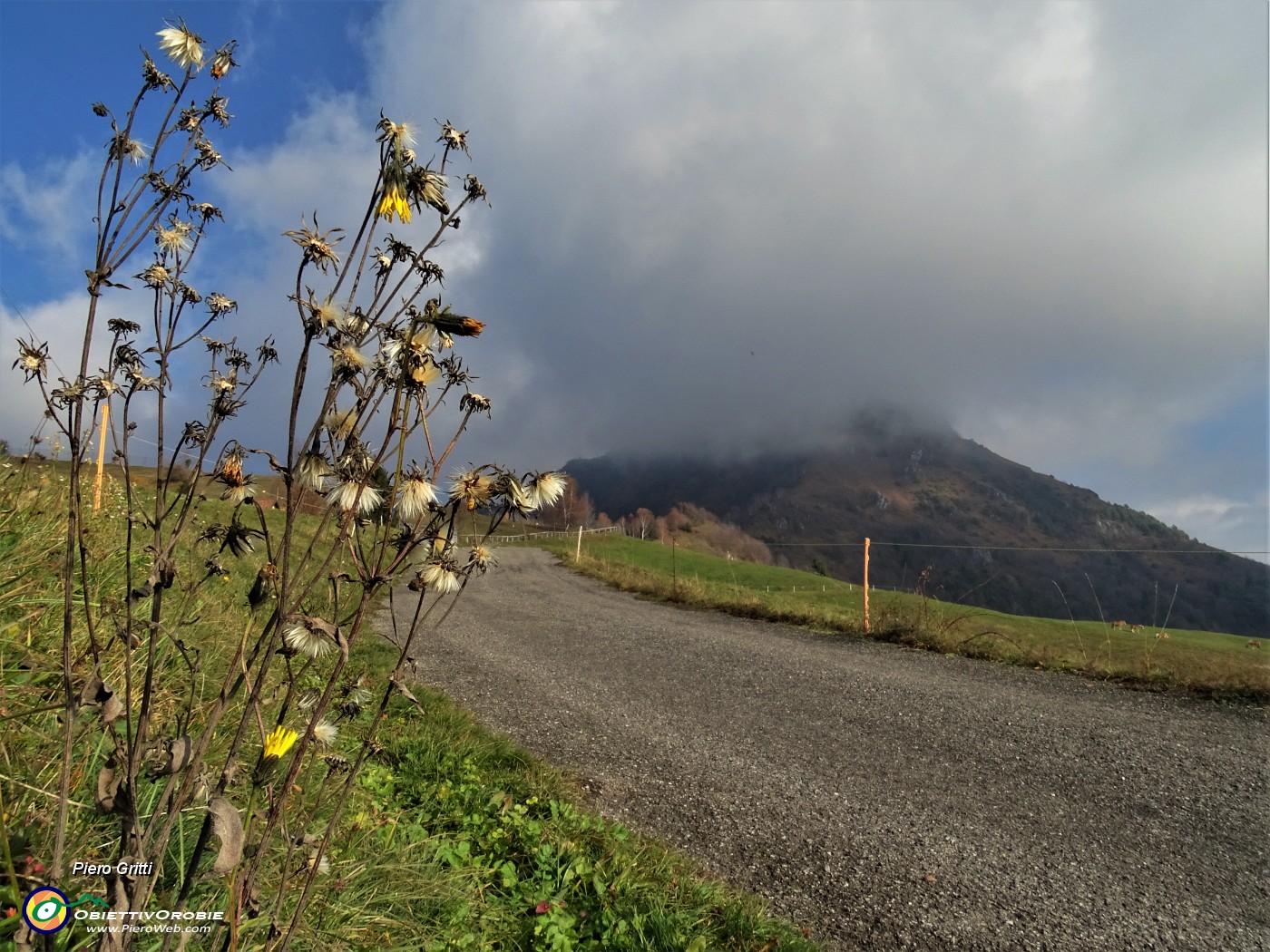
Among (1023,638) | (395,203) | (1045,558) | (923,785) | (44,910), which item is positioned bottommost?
(923,785)

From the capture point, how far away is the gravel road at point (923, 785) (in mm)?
3709

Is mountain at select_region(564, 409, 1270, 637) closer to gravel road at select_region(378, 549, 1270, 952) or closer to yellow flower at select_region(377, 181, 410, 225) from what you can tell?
gravel road at select_region(378, 549, 1270, 952)

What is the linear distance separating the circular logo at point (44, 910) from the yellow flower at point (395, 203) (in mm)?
1585

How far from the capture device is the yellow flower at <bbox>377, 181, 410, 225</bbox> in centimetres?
160

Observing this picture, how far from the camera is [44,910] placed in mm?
1327

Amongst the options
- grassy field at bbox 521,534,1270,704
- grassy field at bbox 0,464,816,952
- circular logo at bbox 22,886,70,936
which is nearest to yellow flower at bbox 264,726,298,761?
grassy field at bbox 0,464,816,952

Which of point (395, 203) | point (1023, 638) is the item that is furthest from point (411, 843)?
point (1023, 638)

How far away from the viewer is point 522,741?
602 cm

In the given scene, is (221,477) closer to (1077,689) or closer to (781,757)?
(781,757)

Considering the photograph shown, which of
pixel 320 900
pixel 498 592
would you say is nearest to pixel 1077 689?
pixel 320 900

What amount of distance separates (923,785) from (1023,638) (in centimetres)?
827

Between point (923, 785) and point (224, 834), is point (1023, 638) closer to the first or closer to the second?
point (923, 785)

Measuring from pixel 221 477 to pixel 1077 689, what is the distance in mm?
9866

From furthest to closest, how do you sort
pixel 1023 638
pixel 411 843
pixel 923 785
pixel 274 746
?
pixel 1023 638
pixel 923 785
pixel 411 843
pixel 274 746
